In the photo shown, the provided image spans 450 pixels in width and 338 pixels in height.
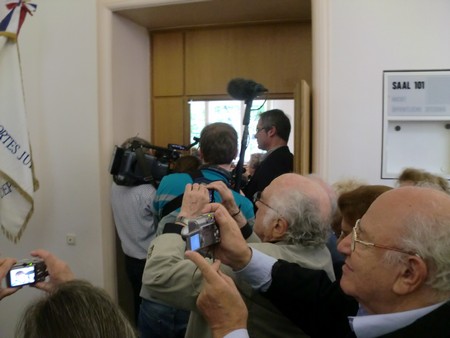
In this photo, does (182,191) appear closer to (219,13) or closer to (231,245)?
(231,245)

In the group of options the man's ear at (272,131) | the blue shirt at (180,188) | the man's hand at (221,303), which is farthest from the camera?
the man's ear at (272,131)

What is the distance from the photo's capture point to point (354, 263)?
0.76 m

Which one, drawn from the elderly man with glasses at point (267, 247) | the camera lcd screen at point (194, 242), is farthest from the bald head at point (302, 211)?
the camera lcd screen at point (194, 242)

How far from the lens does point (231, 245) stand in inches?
35.5

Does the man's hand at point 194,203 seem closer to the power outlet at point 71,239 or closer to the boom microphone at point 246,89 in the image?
the boom microphone at point 246,89

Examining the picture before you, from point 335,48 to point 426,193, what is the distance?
4.40 feet

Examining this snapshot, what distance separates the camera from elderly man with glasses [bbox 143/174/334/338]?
0.96 m

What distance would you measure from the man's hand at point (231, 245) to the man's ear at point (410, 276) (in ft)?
1.09

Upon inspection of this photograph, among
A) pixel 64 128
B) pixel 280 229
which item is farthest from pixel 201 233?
pixel 64 128

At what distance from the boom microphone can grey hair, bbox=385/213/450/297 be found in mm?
1493

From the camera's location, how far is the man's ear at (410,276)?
66 cm

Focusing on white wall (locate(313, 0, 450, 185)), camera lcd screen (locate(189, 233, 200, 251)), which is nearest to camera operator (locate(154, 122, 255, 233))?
white wall (locate(313, 0, 450, 185))

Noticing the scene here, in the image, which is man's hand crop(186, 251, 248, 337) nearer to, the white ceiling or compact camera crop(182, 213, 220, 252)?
compact camera crop(182, 213, 220, 252)

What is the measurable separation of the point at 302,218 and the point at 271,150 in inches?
50.6
